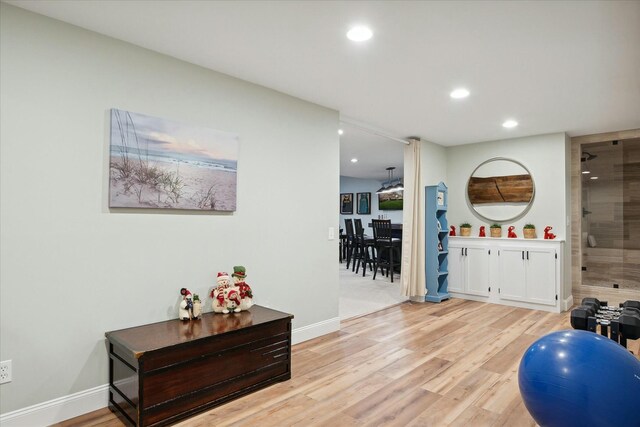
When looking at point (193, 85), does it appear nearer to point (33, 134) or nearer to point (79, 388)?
point (33, 134)

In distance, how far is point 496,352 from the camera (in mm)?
3348

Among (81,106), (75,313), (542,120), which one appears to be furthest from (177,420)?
(542,120)

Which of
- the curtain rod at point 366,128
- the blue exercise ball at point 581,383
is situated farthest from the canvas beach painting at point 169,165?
the blue exercise ball at point 581,383

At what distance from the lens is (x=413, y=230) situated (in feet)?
17.6

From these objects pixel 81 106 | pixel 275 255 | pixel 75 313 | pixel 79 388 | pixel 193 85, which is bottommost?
pixel 79 388

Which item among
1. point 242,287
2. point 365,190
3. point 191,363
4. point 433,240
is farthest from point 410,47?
point 365,190

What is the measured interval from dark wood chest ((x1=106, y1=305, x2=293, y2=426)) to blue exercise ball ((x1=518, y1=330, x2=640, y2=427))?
161 centimetres

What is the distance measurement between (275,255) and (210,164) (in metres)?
1.02

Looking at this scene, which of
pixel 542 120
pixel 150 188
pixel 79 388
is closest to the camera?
pixel 79 388

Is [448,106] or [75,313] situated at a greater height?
[448,106]

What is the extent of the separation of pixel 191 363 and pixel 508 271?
14.5 feet

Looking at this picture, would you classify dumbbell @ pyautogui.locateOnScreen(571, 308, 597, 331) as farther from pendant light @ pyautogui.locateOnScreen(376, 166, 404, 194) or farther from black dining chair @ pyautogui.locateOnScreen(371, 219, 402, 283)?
pendant light @ pyautogui.locateOnScreen(376, 166, 404, 194)

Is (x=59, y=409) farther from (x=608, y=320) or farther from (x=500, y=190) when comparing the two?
(x=500, y=190)

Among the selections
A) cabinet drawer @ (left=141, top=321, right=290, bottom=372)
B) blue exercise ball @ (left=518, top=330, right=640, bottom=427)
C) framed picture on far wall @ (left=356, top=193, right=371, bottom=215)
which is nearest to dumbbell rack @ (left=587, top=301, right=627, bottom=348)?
blue exercise ball @ (left=518, top=330, right=640, bottom=427)
